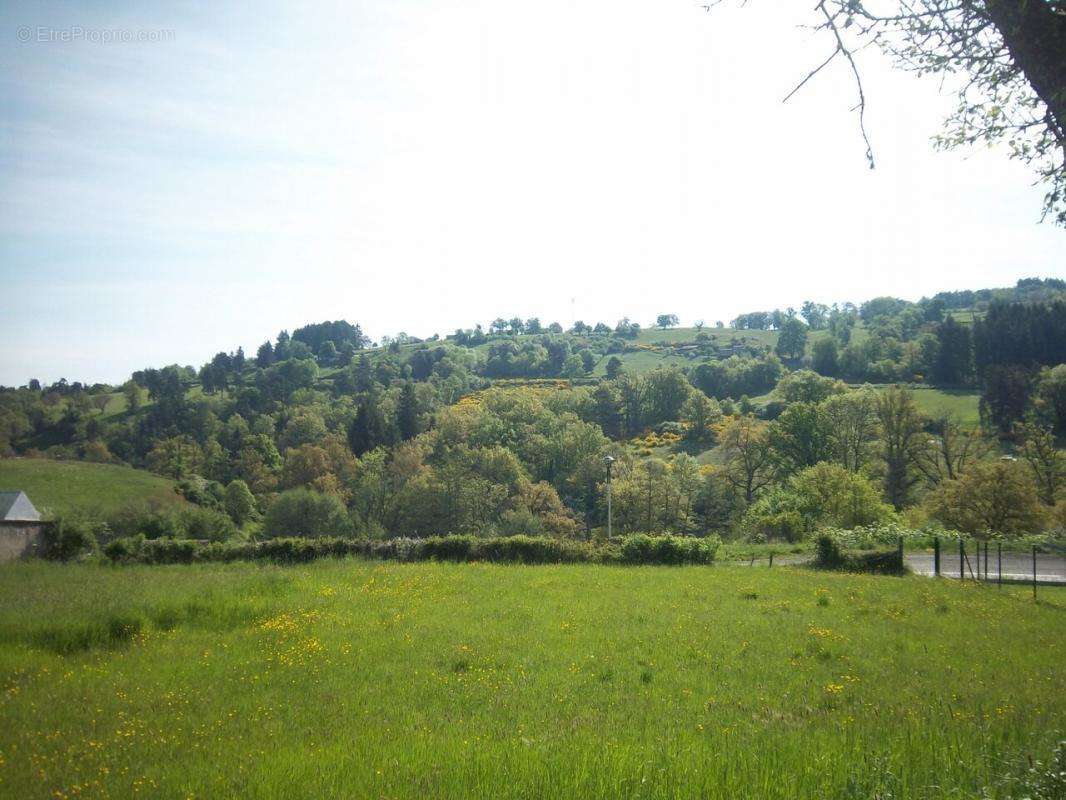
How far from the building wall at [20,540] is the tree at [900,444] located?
205 ft

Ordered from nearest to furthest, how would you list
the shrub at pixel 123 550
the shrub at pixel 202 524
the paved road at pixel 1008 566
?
1. the paved road at pixel 1008 566
2. the shrub at pixel 123 550
3. the shrub at pixel 202 524

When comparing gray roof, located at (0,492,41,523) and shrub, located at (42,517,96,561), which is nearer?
shrub, located at (42,517,96,561)

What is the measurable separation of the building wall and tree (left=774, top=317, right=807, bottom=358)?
150 meters

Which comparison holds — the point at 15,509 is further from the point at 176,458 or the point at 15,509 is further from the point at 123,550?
the point at 176,458

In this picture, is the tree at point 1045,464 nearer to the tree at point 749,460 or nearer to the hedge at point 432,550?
the tree at point 749,460

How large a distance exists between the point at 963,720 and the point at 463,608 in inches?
506

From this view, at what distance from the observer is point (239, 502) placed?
80500mm

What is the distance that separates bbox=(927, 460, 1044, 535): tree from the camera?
40.2m

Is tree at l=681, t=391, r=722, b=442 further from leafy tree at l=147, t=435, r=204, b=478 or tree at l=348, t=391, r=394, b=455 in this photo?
leafy tree at l=147, t=435, r=204, b=478

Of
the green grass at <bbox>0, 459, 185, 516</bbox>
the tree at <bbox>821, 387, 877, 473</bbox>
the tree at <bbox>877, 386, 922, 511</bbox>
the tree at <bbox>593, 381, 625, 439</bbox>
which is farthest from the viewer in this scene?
the tree at <bbox>593, 381, 625, 439</bbox>

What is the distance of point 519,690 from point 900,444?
6041 centimetres

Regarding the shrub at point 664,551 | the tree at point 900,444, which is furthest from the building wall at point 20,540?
the tree at point 900,444

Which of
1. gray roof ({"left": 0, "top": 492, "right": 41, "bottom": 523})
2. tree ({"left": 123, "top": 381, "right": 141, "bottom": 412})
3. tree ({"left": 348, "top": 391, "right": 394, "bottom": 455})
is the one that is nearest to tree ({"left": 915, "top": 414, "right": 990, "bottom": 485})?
tree ({"left": 348, "top": 391, "right": 394, "bottom": 455})

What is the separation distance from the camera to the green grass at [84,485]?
65625 mm
